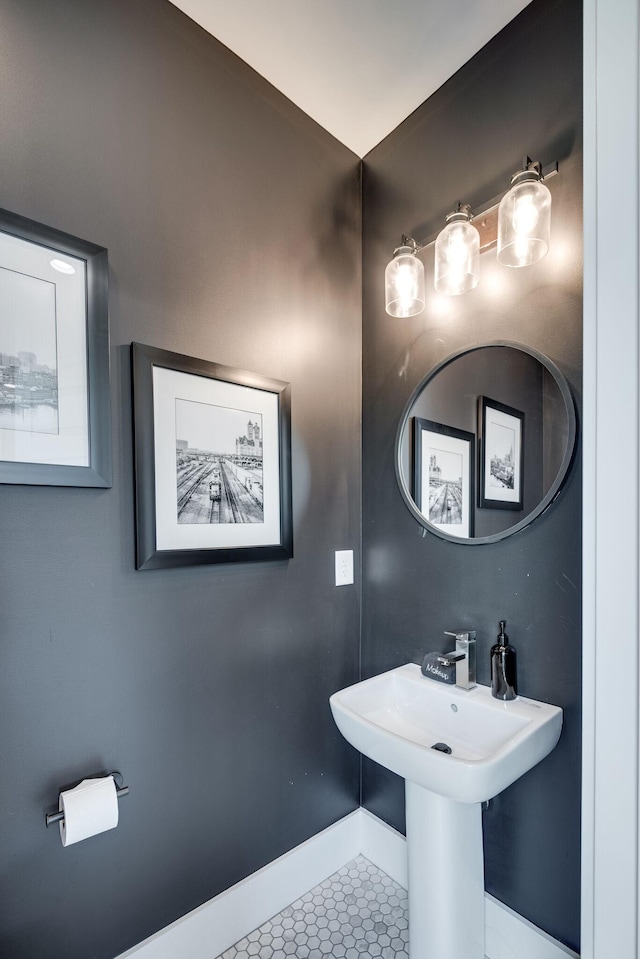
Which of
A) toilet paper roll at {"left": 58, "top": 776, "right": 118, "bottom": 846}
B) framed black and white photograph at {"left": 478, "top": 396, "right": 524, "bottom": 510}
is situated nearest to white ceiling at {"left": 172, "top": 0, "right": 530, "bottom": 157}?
framed black and white photograph at {"left": 478, "top": 396, "right": 524, "bottom": 510}

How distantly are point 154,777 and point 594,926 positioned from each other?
3.30ft

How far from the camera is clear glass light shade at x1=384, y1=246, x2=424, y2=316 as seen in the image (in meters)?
1.49

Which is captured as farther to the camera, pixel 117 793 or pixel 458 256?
pixel 458 256

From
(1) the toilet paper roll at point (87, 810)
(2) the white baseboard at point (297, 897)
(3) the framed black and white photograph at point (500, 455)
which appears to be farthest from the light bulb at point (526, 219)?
(2) the white baseboard at point (297, 897)

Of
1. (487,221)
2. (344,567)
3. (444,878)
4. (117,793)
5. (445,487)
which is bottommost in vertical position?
(444,878)

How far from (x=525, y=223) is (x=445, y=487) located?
2.46 ft

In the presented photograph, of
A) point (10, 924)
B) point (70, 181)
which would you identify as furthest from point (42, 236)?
point (10, 924)

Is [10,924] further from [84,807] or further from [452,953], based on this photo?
[452,953]

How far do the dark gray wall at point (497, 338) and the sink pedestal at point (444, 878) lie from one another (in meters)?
0.16

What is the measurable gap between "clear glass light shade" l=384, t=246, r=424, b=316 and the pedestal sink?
46.2 inches

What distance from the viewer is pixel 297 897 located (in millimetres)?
1534

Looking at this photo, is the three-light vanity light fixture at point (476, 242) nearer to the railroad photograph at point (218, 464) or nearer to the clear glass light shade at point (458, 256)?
the clear glass light shade at point (458, 256)

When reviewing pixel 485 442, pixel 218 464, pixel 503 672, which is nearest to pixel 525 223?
pixel 485 442

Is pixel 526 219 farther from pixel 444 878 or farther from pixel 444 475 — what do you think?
pixel 444 878
